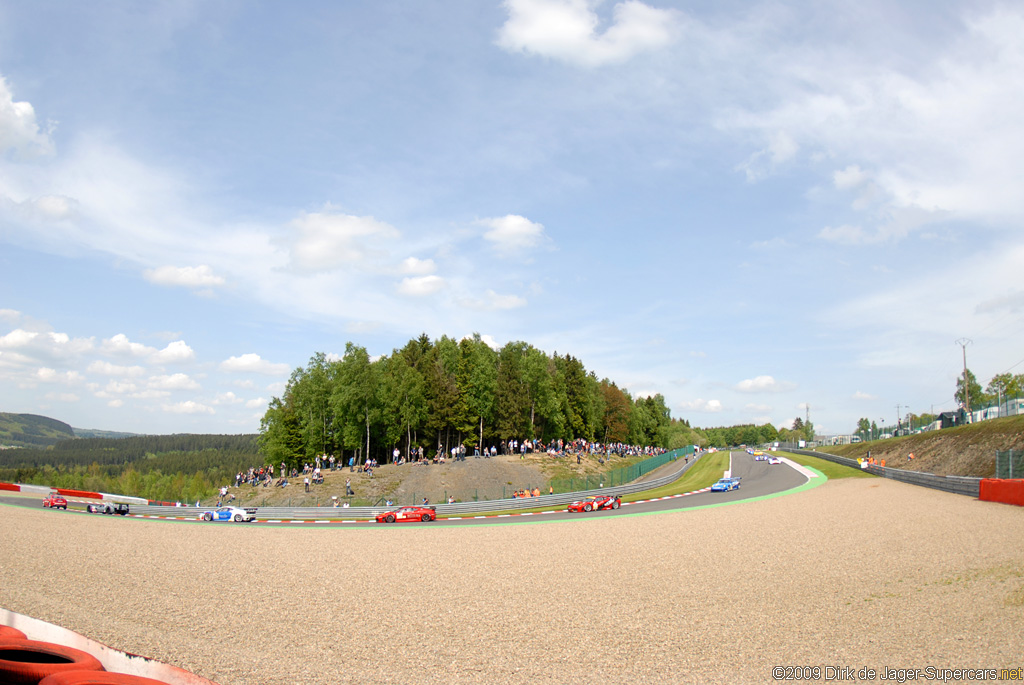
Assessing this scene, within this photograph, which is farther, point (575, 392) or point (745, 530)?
point (575, 392)

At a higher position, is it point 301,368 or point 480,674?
point 301,368

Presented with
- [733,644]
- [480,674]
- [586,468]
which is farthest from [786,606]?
[586,468]

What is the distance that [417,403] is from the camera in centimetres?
7812

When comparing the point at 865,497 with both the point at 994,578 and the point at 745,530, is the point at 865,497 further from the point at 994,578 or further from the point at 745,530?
the point at 994,578

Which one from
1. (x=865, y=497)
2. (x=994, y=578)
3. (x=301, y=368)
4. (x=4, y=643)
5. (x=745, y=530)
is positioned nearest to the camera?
(x=4, y=643)

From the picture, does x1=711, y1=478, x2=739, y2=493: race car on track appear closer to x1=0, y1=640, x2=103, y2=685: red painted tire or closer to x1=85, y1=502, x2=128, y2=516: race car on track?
x1=85, y1=502, x2=128, y2=516: race car on track

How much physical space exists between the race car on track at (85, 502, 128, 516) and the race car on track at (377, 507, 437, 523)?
2110cm

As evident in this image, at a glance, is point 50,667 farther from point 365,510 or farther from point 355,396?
point 355,396

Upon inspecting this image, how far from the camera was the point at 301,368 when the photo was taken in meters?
88.4

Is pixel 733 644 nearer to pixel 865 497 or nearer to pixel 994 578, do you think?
pixel 994 578

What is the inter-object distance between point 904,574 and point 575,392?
288 feet

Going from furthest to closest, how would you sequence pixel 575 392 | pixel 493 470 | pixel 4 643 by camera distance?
pixel 575 392, pixel 493 470, pixel 4 643

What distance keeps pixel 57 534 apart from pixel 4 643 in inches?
870

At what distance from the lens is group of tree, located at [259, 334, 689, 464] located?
7538 centimetres
